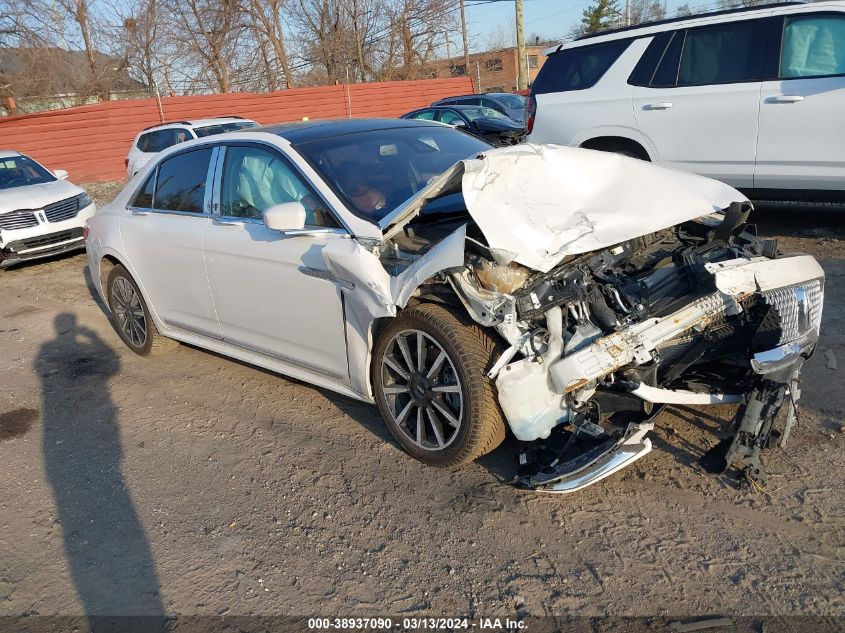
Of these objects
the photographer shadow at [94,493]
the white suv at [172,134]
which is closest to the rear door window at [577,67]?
the photographer shadow at [94,493]

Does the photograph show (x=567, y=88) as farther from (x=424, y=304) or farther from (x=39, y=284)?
(x=39, y=284)

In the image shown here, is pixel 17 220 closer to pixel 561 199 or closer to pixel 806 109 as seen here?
pixel 561 199

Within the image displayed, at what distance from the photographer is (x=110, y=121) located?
19328 millimetres

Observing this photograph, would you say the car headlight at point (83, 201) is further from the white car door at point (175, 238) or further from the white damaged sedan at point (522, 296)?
the white damaged sedan at point (522, 296)

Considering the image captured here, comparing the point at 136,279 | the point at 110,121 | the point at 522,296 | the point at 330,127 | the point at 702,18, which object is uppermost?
the point at 702,18

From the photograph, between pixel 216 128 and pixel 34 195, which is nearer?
pixel 34 195

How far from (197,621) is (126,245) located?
3.42 metres

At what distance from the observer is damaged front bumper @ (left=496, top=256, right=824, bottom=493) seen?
9.55 ft

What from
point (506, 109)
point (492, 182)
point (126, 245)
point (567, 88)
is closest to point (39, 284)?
point (126, 245)

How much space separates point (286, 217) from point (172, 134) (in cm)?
1054

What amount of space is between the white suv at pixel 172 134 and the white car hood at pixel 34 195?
2.15 meters

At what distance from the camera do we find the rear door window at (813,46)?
587cm

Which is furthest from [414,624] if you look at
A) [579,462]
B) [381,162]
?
[381,162]

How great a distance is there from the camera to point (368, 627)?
99.7 inches
